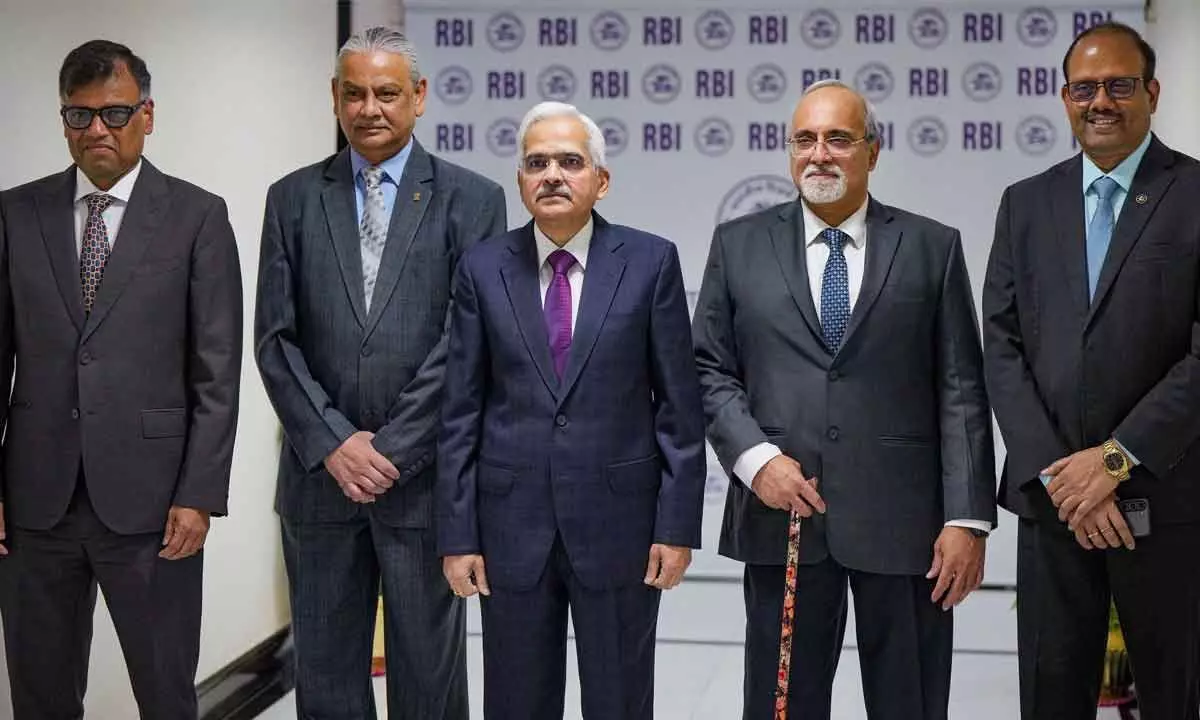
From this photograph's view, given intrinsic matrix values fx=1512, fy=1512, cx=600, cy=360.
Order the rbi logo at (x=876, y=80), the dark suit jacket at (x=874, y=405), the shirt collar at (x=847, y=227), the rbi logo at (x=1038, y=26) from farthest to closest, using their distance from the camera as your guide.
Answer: the rbi logo at (x=876, y=80) < the rbi logo at (x=1038, y=26) < the shirt collar at (x=847, y=227) < the dark suit jacket at (x=874, y=405)

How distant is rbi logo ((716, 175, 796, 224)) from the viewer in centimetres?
577

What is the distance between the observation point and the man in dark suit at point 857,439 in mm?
3102

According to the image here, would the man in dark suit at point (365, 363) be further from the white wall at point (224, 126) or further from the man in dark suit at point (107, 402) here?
the white wall at point (224, 126)

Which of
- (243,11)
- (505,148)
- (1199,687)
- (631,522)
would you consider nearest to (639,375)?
(631,522)

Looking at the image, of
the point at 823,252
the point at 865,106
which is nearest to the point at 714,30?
the point at 865,106

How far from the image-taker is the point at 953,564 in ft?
10.1

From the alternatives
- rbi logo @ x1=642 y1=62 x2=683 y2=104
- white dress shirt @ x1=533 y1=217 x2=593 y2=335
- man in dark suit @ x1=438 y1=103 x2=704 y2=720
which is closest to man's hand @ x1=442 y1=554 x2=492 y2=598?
man in dark suit @ x1=438 y1=103 x2=704 y2=720

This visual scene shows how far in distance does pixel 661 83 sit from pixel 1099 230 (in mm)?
2796

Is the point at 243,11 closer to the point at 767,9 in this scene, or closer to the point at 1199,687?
the point at 767,9

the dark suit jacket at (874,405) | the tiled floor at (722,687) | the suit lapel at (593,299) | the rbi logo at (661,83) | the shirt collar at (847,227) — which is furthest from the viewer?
the rbi logo at (661,83)

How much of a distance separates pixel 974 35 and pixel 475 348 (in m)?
3.22

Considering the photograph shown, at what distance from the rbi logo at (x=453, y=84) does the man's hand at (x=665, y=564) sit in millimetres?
3144

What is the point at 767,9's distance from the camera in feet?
18.7

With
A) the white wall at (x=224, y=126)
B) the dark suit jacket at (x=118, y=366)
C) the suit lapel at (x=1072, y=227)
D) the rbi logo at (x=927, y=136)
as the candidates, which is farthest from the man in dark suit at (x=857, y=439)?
the rbi logo at (x=927, y=136)
